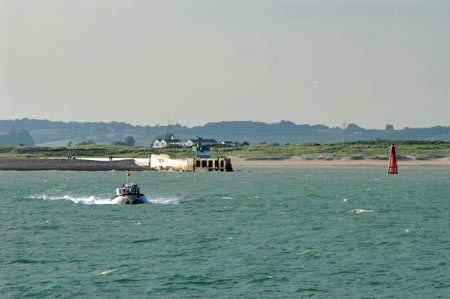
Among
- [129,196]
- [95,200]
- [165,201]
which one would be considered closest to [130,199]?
[129,196]

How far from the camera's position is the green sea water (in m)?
36.0

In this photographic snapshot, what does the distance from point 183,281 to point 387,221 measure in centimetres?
3180

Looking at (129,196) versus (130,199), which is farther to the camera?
(129,196)

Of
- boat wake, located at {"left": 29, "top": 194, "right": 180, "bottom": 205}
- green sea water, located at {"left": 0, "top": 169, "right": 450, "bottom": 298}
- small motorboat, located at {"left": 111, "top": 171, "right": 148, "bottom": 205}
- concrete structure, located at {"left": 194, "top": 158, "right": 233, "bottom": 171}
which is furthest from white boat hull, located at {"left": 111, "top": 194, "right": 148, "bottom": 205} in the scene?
concrete structure, located at {"left": 194, "top": 158, "right": 233, "bottom": 171}

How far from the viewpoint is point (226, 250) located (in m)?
47.0

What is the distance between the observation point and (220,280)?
3759cm

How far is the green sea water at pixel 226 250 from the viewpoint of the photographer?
118ft

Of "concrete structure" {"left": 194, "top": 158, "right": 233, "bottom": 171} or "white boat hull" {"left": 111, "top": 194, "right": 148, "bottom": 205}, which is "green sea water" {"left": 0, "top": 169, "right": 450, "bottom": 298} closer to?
"white boat hull" {"left": 111, "top": 194, "right": 148, "bottom": 205}

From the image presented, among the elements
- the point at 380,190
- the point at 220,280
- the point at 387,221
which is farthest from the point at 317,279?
the point at 380,190

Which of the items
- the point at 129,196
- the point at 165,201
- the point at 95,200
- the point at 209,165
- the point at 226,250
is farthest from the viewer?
the point at 209,165

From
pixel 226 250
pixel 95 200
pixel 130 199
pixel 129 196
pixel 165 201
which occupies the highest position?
pixel 129 196

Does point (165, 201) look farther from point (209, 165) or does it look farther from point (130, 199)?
point (209, 165)

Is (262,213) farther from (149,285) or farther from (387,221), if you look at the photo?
(149,285)

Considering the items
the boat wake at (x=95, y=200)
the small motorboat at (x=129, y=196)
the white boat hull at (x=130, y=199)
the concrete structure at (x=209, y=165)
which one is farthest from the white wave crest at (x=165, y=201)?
the concrete structure at (x=209, y=165)
